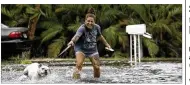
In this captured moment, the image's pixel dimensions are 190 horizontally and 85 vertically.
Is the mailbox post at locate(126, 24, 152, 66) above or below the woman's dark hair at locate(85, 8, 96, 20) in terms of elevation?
below

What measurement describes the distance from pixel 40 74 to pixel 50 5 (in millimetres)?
994

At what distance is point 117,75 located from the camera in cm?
975

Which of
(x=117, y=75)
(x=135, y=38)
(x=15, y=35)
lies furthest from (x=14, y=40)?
(x=135, y=38)

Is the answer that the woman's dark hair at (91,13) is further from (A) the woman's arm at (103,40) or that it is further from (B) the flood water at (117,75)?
(B) the flood water at (117,75)

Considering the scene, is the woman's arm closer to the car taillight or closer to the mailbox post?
the mailbox post

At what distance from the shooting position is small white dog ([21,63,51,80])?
9727mm

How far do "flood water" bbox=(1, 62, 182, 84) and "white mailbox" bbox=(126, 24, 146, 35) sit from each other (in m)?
0.51

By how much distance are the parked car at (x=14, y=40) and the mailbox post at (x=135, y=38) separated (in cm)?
145

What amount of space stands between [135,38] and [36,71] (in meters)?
1.49

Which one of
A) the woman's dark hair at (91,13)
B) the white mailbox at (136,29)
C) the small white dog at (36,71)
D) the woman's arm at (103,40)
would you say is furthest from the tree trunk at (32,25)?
the white mailbox at (136,29)

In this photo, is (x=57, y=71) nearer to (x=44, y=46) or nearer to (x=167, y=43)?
(x=44, y=46)

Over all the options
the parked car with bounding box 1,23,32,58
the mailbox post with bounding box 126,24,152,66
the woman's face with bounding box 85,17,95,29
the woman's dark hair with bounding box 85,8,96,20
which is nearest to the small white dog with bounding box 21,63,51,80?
the parked car with bounding box 1,23,32,58

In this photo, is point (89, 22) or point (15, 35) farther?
point (15, 35)

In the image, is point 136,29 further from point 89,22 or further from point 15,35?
point 15,35
